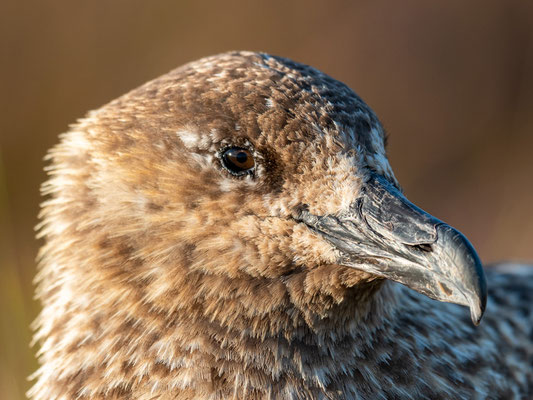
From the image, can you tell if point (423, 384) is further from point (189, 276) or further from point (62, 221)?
point (62, 221)

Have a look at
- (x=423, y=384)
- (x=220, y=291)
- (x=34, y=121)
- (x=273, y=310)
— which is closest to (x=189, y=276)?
(x=220, y=291)

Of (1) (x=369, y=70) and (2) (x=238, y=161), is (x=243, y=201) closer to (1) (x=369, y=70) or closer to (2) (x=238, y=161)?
(2) (x=238, y=161)

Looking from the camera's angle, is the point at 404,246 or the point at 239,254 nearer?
the point at 404,246

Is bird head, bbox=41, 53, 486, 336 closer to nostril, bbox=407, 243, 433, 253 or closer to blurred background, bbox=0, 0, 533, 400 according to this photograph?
nostril, bbox=407, 243, 433, 253

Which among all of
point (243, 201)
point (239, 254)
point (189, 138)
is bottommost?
point (239, 254)

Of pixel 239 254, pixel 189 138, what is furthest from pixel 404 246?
pixel 189 138

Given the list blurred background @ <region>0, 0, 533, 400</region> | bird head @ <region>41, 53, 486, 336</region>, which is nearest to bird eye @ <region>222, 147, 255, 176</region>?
bird head @ <region>41, 53, 486, 336</region>

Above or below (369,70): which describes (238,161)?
above
